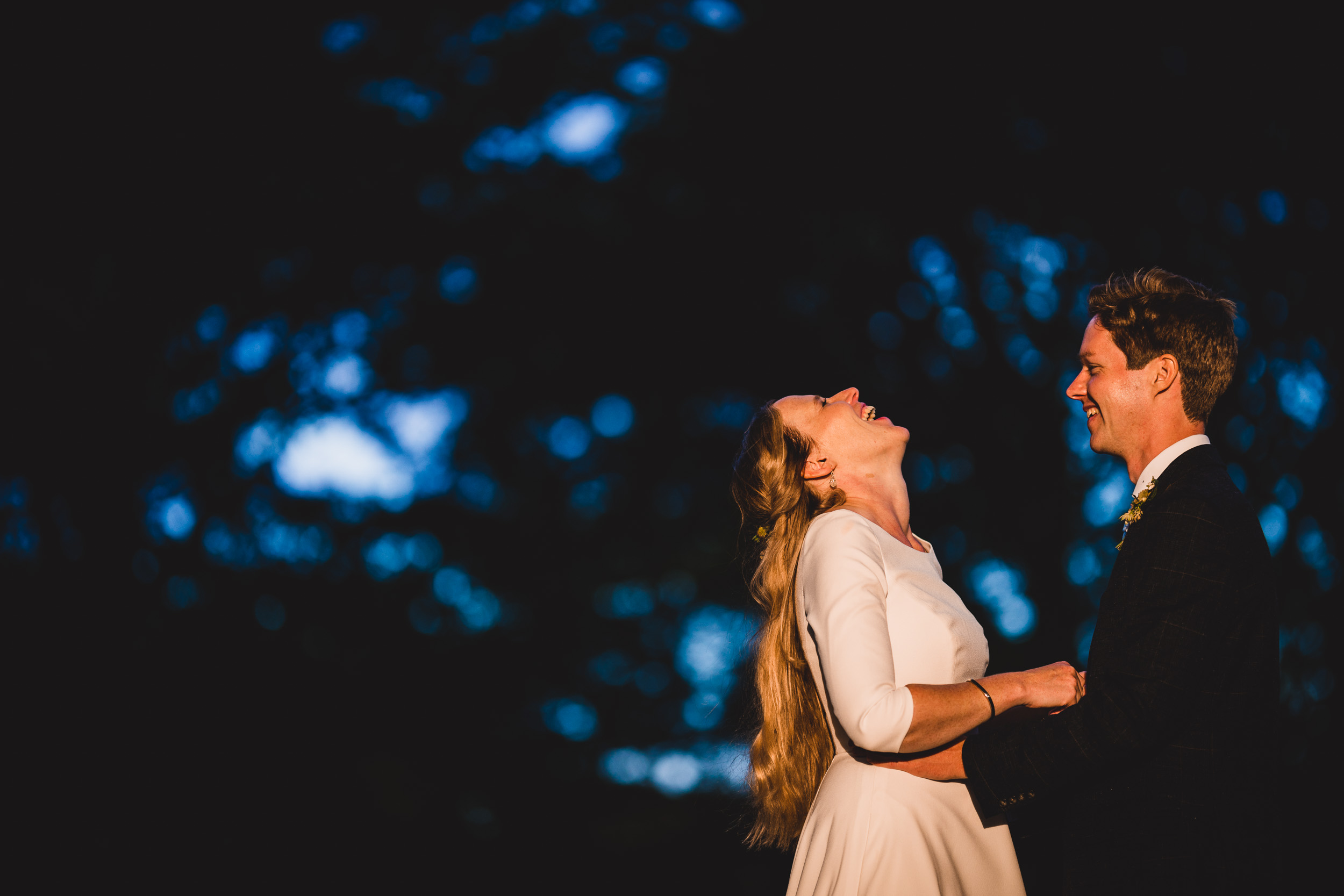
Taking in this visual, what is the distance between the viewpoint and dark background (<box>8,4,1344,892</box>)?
123 inches

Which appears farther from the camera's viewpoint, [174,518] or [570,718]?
[174,518]

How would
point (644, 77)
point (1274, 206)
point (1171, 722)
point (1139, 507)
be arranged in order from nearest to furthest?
point (1171, 722) < point (1139, 507) < point (644, 77) < point (1274, 206)

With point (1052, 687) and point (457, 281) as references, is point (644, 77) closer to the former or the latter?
point (457, 281)

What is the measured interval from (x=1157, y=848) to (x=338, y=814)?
295cm

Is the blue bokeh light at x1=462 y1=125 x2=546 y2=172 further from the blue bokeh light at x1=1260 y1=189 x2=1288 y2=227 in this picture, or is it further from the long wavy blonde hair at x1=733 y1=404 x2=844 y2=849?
the blue bokeh light at x1=1260 y1=189 x2=1288 y2=227

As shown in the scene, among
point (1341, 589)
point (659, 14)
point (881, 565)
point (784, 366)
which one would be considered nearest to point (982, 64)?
point (659, 14)

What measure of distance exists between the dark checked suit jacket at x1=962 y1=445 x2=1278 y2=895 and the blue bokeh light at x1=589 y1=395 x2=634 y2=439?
2196mm

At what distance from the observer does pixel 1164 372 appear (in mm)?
1363

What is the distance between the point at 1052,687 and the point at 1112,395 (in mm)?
533

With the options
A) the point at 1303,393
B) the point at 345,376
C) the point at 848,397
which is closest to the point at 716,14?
the point at 345,376

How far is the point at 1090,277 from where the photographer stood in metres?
3.74

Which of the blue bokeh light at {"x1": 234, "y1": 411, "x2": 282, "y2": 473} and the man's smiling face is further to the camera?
the blue bokeh light at {"x1": 234, "y1": 411, "x2": 282, "y2": 473}

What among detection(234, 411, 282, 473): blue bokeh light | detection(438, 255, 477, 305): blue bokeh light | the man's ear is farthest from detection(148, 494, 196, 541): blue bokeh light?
the man's ear

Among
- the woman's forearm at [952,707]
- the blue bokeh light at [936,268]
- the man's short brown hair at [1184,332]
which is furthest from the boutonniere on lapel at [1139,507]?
the blue bokeh light at [936,268]
